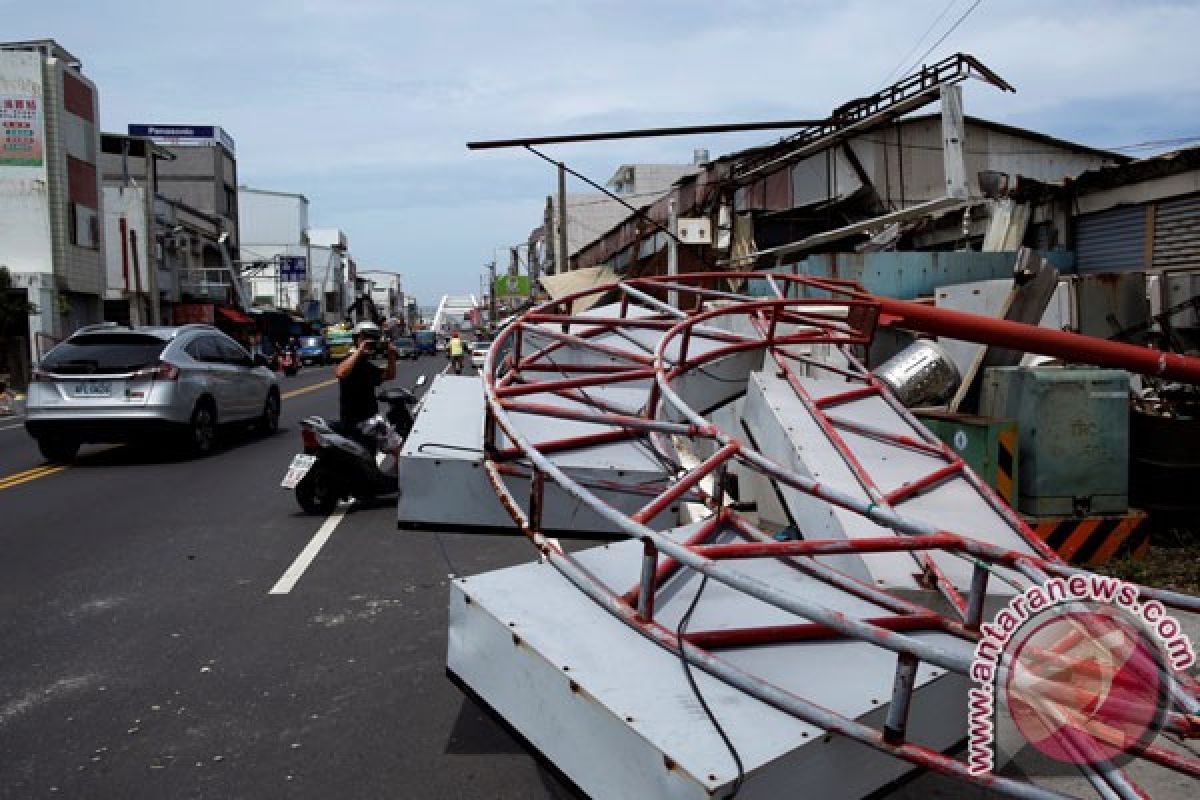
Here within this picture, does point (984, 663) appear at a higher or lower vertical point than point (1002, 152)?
lower

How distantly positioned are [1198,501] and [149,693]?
7.63 meters

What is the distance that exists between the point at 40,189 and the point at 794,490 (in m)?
36.0

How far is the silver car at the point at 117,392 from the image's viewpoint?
11203 mm

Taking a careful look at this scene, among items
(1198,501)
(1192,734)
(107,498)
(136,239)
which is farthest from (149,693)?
(136,239)

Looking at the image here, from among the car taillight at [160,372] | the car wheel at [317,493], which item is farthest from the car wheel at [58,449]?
the car wheel at [317,493]

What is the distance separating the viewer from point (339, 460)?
27.7ft

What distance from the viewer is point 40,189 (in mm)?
32188

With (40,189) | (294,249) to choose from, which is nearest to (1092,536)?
(40,189)

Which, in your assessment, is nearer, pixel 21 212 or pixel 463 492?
pixel 463 492

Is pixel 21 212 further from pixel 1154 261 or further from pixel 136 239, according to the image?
pixel 1154 261

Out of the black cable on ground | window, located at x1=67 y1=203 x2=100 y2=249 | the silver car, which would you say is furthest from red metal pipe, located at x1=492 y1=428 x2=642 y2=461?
window, located at x1=67 y1=203 x2=100 y2=249

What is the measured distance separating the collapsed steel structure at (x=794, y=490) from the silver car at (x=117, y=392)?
6858 mm

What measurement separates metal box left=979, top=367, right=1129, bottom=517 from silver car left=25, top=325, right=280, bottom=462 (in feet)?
32.8

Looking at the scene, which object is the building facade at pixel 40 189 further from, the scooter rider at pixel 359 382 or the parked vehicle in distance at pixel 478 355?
the scooter rider at pixel 359 382
